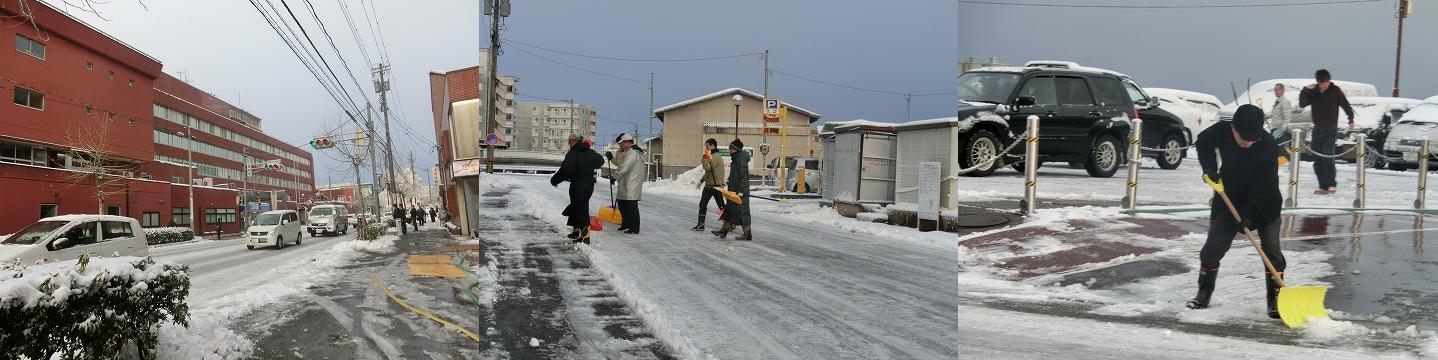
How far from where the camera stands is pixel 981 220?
4.38 metres

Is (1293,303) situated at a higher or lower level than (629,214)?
lower

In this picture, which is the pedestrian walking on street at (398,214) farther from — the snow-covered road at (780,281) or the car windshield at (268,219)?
the snow-covered road at (780,281)

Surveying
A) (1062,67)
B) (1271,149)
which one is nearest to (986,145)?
(1062,67)

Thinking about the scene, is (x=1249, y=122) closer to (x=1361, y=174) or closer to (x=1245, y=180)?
(x=1245, y=180)

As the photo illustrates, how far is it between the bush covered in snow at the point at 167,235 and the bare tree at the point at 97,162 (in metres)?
0.28

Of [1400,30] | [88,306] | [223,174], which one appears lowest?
[88,306]

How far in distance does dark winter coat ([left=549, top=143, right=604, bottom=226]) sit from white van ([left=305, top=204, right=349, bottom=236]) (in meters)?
3.25

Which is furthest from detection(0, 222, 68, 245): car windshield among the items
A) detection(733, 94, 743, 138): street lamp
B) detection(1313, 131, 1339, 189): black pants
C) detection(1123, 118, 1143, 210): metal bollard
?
detection(1313, 131, 1339, 189): black pants

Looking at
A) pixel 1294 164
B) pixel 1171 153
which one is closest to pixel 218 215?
pixel 1171 153

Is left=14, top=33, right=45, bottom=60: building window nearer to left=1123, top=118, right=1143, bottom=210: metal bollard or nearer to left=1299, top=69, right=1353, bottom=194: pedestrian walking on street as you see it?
left=1123, top=118, right=1143, bottom=210: metal bollard

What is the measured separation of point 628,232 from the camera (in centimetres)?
233

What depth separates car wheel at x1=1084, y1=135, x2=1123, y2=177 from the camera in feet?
13.6

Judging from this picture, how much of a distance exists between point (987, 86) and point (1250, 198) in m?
1.36

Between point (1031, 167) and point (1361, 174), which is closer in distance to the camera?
point (1361, 174)
